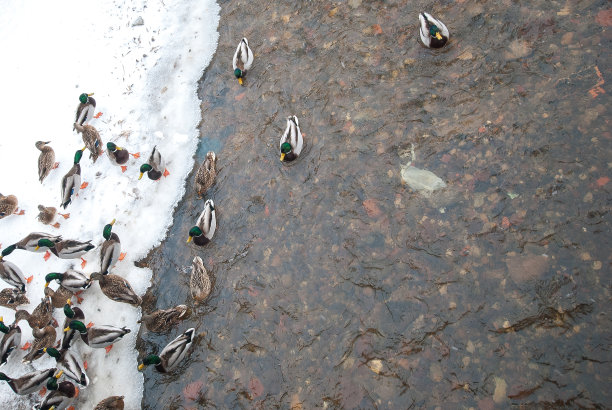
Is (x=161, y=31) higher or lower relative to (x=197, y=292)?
higher

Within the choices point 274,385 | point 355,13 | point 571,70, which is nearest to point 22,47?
point 355,13

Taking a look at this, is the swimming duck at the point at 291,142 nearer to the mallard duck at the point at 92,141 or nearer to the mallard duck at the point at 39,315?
the mallard duck at the point at 92,141

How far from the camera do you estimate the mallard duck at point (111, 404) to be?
17.7ft

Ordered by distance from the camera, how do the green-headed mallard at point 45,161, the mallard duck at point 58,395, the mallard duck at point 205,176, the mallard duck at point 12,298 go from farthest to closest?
1. the green-headed mallard at point 45,161
2. the mallard duck at point 12,298
3. the mallard duck at point 205,176
4. the mallard duck at point 58,395

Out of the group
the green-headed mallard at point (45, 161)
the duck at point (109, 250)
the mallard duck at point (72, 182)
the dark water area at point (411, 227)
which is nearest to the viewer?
the dark water area at point (411, 227)

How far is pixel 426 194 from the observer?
5.37m

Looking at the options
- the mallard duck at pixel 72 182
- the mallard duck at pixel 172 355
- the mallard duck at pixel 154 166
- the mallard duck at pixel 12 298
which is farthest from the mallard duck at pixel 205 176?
the mallard duck at pixel 12 298

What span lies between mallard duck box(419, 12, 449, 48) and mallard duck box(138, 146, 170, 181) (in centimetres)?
462

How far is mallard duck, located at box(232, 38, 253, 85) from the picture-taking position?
718 centimetres

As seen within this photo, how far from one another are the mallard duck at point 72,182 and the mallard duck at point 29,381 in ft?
9.06

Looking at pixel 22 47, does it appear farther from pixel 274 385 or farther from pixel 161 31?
pixel 274 385

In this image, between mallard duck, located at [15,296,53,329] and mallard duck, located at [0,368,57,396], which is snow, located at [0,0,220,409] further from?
mallard duck, located at [0,368,57,396]

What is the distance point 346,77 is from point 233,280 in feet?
12.0

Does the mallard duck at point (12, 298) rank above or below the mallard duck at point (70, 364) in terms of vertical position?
above
